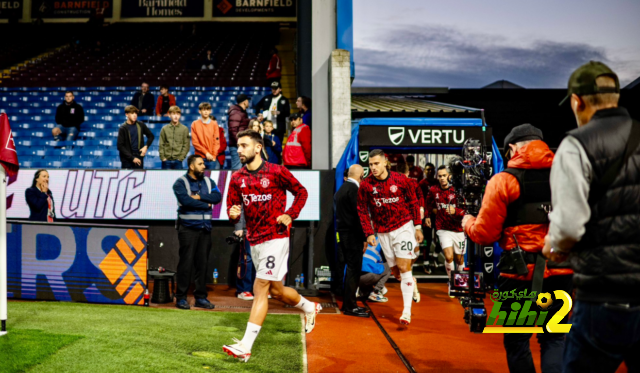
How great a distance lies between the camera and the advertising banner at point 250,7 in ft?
98.9

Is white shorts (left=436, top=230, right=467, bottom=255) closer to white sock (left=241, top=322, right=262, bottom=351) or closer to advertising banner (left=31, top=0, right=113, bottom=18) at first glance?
white sock (left=241, top=322, right=262, bottom=351)

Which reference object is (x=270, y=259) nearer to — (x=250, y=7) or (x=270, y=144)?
(x=270, y=144)

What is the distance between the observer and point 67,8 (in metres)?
30.1

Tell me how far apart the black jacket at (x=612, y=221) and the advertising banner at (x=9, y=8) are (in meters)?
33.0

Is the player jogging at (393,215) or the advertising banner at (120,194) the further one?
the advertising banner at (120,194)

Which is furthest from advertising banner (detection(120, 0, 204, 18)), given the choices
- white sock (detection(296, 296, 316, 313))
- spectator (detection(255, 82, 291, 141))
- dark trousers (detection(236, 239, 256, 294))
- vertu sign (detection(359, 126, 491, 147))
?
white sock (detection(296, 296, 316, 313))

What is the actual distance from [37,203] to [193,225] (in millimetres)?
2983

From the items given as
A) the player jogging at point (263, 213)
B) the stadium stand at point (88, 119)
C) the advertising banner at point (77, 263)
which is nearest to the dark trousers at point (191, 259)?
the advertising banner at point (77, 263)

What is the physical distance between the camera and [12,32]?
2877cm

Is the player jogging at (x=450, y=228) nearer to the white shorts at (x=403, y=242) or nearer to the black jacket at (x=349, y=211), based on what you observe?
the black jacket at (x=349, y=211)

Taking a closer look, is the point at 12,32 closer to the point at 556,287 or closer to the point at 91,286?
the point at 91,286

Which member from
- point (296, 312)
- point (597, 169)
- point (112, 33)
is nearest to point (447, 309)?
Result: point (296, 312)

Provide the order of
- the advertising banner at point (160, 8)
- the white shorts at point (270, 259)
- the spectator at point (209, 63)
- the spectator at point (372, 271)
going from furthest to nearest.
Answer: the advertising banner at point (160, 8)
the spectator at point (209, 63)
the spectator at point (372, 271)
the white shorts at point (270, 259)

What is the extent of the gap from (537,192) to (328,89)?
881 cm
